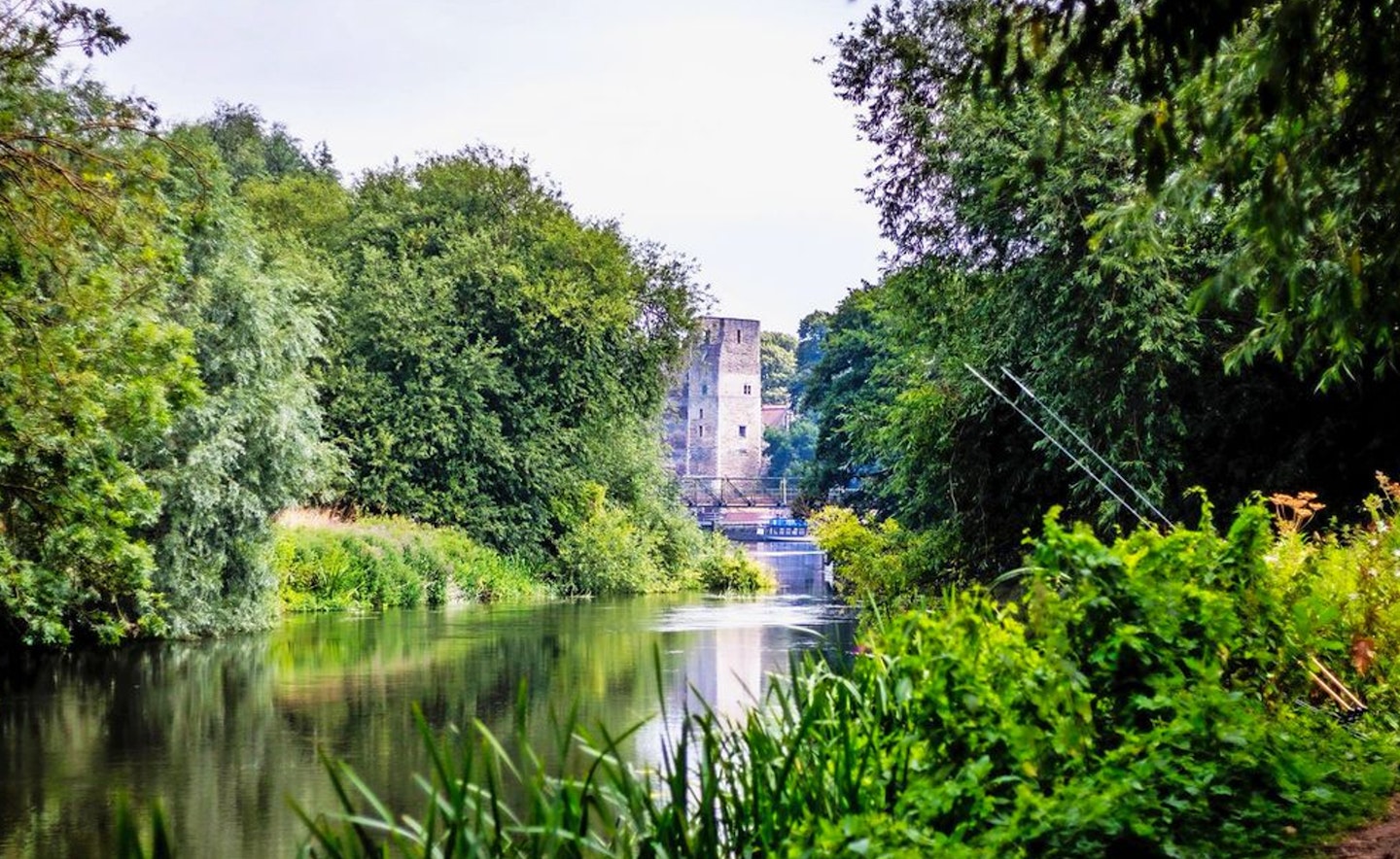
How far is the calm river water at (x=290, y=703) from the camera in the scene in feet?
32.3

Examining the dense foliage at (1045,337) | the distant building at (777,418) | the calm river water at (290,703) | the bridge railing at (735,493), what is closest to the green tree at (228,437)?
the calm river water at (290,703)

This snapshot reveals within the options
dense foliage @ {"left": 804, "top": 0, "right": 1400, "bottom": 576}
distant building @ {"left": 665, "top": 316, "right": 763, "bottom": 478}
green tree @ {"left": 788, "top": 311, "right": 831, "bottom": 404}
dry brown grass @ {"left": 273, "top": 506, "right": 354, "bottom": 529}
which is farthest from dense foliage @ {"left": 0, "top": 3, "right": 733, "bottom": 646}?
green tree @ {"left": 788, "top": 311, "right": 831, "bottom": 404}

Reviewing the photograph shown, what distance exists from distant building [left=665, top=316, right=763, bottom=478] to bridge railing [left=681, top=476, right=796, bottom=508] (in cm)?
96

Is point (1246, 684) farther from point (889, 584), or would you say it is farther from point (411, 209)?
point (411, 209)

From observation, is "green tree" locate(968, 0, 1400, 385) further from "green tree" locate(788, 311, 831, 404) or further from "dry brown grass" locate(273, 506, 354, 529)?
A: "green tree" locate(788, 311, 831, 404)

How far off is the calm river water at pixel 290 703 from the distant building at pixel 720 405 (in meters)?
61.5

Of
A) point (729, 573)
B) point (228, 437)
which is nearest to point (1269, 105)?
point (228, 437)

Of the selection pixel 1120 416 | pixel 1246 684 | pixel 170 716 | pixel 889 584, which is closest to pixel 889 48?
pixel 1120 416

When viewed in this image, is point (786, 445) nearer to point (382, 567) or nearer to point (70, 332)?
point (382, 567)

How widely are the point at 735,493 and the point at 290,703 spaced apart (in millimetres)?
70412

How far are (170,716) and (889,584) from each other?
33.4ft

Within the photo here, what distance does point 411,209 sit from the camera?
119 ft

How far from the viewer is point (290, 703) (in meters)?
14.8

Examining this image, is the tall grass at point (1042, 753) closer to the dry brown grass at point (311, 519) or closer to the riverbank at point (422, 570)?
the riverbank at point (422, 570)
